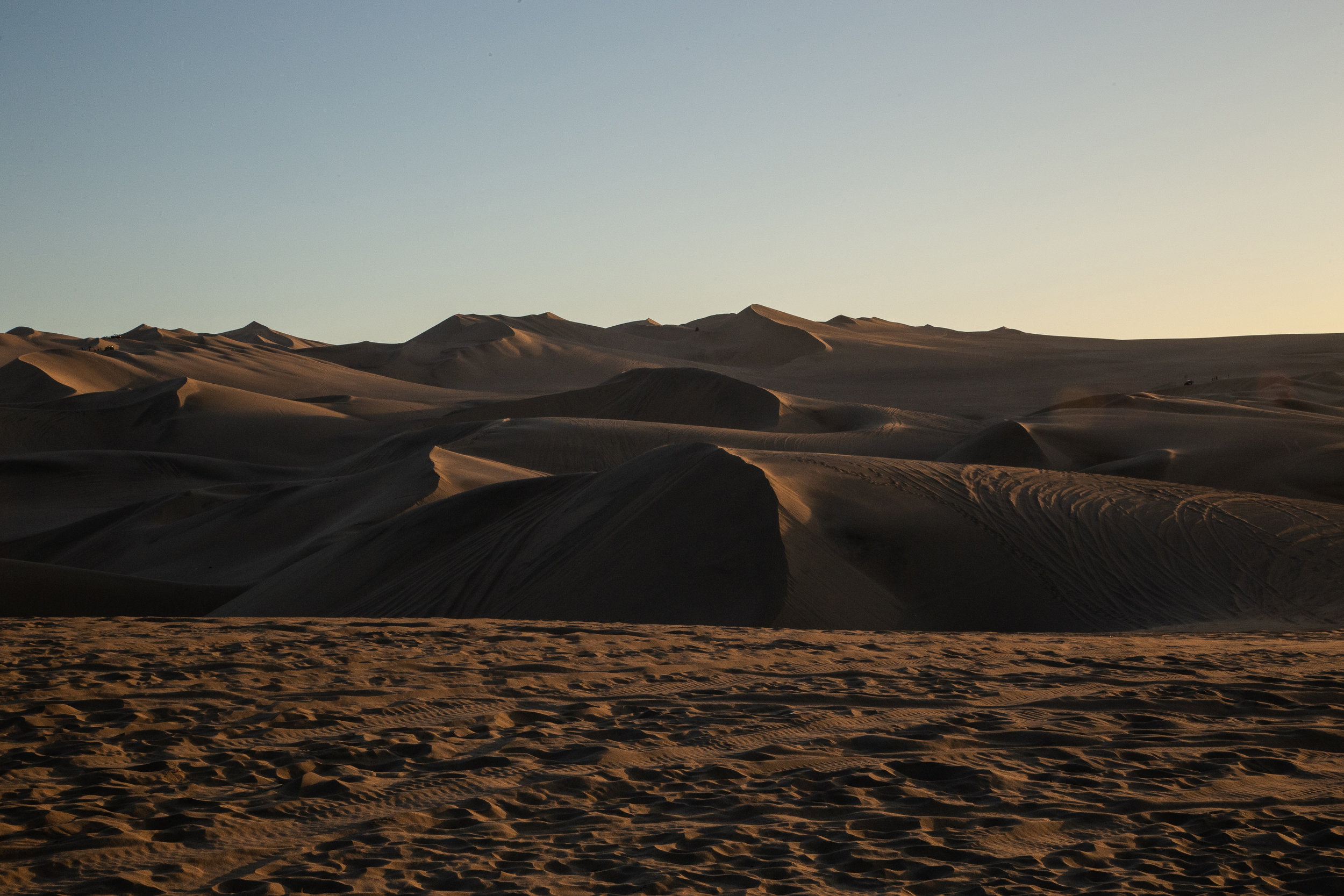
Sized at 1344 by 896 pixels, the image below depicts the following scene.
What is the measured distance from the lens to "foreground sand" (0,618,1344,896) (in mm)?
3150

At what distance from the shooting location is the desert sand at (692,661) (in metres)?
3.31

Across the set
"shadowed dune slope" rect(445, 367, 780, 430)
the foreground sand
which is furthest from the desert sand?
"shadowed dune slope" rect(445, 367, 780, 430)

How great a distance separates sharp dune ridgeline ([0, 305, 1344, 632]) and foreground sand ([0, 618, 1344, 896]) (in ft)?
10.7

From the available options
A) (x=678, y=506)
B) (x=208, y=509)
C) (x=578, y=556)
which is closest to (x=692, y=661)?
(x=578, y=556)

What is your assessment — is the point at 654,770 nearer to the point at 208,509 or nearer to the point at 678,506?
the point at 678,506

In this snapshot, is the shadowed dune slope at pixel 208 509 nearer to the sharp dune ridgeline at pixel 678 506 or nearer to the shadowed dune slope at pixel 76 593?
the sharp dune ridgeline at pixel 678 506

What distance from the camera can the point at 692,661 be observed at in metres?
5.98

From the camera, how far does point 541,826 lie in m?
3.51

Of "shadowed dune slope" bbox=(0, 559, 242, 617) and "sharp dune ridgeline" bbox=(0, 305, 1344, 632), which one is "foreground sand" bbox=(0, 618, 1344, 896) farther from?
"shadowed dune slope" bbox=(0, 559, 242, 617)

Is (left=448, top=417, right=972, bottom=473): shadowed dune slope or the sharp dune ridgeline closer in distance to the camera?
the sharp dune ridgeline

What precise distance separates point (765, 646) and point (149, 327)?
5662cm

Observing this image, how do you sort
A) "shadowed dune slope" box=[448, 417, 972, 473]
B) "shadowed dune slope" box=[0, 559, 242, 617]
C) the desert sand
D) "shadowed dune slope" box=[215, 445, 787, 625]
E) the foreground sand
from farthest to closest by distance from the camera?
"shadowed dune slope" box=[448, 417, 972, 473]
"shadowed dune slope" box=[0, 559, 242, 617]
"shadowed dune slope" box=[215, 445, 787, 625]
the desert sand
the foreground sand

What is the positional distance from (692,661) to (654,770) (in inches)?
76.6

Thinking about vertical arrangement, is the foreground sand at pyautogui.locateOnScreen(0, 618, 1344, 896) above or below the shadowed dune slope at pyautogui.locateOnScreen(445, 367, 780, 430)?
below
